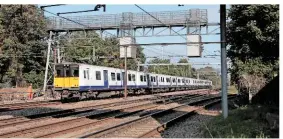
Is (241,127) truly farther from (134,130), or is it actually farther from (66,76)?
(66,76)

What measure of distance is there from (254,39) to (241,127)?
7.48m

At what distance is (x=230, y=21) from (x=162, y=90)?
1398 inches

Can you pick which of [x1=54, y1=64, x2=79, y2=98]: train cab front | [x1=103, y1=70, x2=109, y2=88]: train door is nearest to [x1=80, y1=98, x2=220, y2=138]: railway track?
[x1=54, y1=64, x2=79, y2=98]: train cab front

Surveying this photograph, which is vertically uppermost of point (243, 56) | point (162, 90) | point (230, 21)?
point (230, 21)

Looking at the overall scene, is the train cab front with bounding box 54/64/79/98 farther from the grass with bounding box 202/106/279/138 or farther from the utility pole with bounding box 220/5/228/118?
the grass with bounding box 202/106/279/138

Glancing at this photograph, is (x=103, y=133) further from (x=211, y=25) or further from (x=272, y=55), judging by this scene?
(x=211, y=25)

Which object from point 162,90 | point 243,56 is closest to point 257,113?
point 243,56

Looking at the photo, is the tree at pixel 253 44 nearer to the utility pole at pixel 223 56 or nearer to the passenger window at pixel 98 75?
the utility pole at pixel 223 56

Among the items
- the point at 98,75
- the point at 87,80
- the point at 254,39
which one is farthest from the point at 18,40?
Answer: the point at 254,39

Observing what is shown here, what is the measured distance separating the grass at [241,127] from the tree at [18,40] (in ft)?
124

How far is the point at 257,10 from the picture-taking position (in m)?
17.7

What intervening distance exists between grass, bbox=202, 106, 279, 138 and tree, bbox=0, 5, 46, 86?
37735mm

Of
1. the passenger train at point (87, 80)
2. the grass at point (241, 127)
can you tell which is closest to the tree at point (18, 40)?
the passenger train at point (87, 80)

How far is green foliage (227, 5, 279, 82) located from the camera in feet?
56.9
